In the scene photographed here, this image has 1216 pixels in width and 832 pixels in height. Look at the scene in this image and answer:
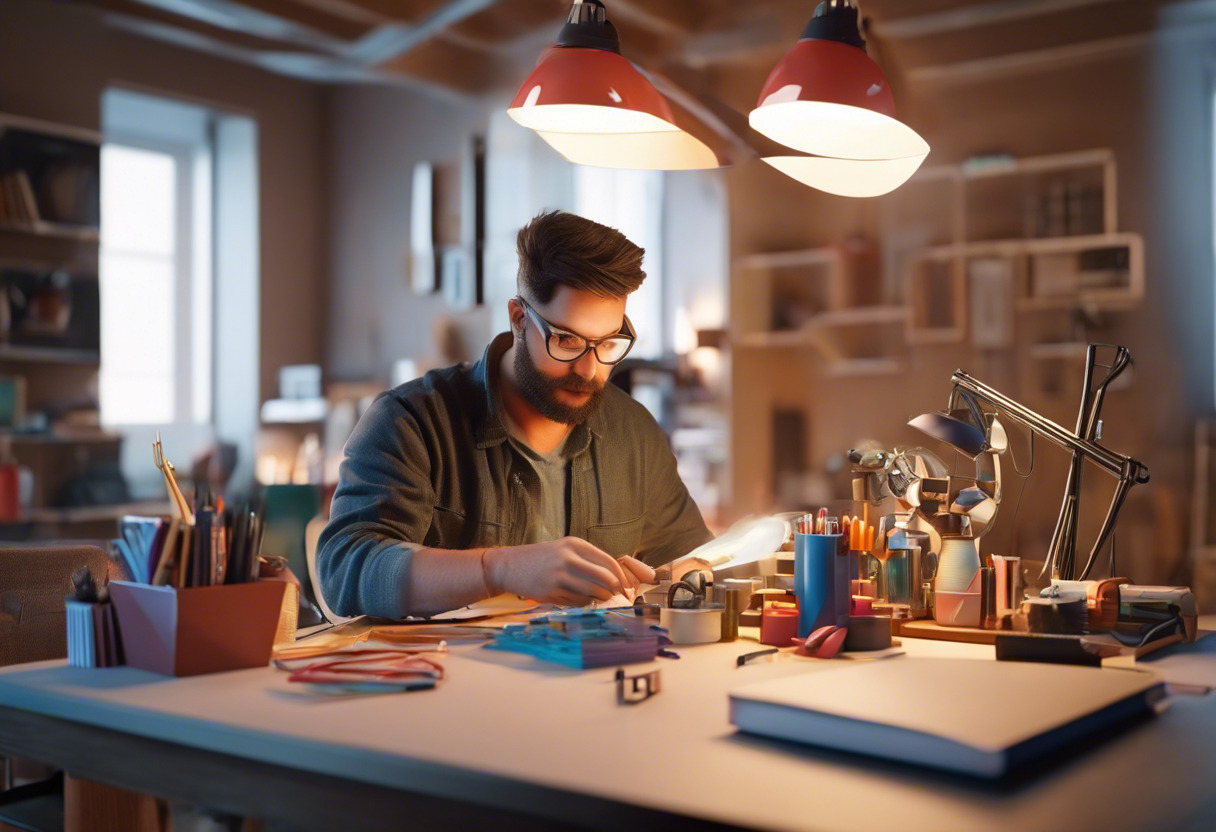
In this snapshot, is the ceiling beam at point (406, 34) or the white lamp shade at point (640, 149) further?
the ceiling beam at point (406, 34)

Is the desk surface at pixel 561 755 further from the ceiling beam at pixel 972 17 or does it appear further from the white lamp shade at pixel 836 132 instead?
the ceiling beam at pixel 972 17

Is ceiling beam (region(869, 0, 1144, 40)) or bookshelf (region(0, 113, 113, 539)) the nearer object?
ceiling beam (region(869, 0, 1144, 40))

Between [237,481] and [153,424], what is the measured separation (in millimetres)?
692

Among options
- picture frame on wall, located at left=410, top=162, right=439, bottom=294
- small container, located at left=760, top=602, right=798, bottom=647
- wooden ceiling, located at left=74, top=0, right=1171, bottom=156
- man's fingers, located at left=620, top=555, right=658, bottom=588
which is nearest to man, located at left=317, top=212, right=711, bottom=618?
man's fingers, located at left=620, top=555, right=658, bottom=588

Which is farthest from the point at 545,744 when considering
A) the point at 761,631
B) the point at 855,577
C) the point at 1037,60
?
the point at 1037,60

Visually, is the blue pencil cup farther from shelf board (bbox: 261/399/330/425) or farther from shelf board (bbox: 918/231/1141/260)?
shelf board (bbox: 261/399/330/425)

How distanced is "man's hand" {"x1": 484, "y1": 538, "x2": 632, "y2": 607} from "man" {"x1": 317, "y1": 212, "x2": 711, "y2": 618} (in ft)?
0.04

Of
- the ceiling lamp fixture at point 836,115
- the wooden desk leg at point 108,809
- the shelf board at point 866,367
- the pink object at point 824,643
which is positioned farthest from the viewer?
the shelf board at point 866,367

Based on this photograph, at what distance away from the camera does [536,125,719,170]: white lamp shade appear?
2002 millimetres

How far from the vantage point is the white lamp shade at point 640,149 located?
6.57ft

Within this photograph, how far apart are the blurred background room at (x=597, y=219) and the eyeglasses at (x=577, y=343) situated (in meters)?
2.50

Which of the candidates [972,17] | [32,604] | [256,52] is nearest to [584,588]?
[32,604]

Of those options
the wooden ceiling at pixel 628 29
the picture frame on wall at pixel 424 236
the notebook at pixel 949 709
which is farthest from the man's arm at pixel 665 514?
the picture frame on wall at pixel 424 236

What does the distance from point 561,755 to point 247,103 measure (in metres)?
7.47
